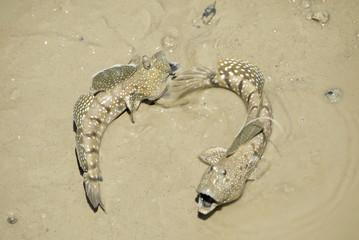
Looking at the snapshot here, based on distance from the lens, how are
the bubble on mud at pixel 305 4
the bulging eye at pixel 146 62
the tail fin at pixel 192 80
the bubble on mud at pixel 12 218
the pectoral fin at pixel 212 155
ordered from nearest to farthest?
the pectoral fin at pixel 212 155 → the bubble on mud at pixel 12 218 → the bulging eye at pixel 146 62 → the tail fin at pixel 192 80 → the bubble on mud at pixel 305 4

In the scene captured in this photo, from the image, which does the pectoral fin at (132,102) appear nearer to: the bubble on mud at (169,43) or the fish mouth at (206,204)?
the bubble on mud at (169,43)

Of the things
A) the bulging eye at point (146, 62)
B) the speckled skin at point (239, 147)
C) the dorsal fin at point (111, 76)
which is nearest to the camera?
the speckled skin at point (239, 147)

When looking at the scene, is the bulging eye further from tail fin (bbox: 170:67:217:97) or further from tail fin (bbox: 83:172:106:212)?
tail fin (bbox: 83:172:106:212)

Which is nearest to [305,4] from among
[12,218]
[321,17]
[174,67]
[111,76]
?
[321,17]

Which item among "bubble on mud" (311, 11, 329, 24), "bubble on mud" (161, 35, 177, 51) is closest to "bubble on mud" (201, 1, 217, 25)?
"bubble on mud" (161, 35, 177, 51)

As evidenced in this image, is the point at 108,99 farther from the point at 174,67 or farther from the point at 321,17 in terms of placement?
the point at 321,17

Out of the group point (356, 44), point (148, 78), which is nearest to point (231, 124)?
point (148, 78)

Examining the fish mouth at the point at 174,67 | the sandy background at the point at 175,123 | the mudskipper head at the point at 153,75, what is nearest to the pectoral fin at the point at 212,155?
the sandy background at the point at 175,123

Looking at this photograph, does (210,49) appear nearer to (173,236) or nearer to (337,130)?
(337,130)
